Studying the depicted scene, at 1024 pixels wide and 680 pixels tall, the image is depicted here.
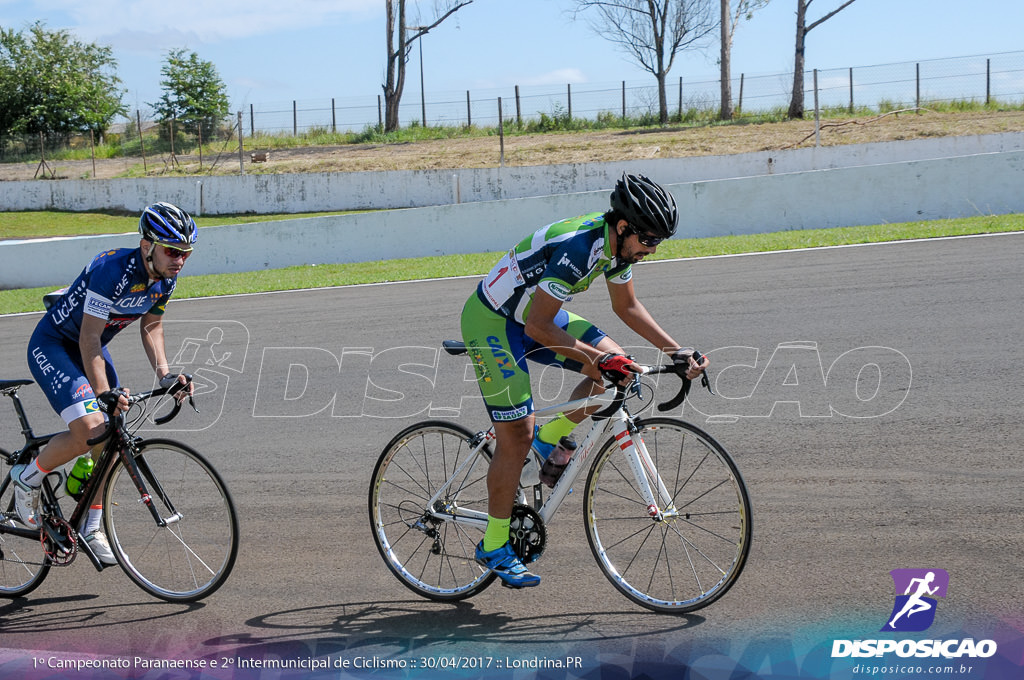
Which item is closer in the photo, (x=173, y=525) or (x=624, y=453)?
(x=624, y=453)

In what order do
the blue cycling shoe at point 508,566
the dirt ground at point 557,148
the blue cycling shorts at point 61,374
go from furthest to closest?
the dirt ground at point 557,148
the blue cycling shorts at point 61,374
the blue cycling shoe at point 508,566

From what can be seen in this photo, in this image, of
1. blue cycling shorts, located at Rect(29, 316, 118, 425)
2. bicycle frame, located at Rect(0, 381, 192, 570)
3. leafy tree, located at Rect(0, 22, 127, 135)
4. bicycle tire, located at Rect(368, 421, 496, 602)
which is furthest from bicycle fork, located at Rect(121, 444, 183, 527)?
leafy tree, located at Rect(0, 22, 127, 135)

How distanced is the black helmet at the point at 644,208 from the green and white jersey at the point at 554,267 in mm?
155

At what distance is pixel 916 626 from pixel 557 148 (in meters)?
32.2

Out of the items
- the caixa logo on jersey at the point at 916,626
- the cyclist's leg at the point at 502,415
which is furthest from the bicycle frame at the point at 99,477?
the caixa logo on jersey at the point at 916,626

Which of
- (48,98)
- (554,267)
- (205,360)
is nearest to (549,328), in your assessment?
(554,267)

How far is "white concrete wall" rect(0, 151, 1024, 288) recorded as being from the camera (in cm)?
1678

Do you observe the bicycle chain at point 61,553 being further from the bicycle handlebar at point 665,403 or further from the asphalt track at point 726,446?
the bicycle handlebar at point 665,403

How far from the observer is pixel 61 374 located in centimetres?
463

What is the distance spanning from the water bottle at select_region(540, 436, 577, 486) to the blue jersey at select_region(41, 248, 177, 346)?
81.8 inches

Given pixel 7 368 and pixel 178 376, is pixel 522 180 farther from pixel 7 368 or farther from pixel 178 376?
pixel 178 376

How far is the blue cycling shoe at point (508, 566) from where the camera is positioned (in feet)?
13.9

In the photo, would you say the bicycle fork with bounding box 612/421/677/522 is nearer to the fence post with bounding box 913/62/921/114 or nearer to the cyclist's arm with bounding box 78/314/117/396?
the cyclist's arm with bounding box 78/314/117/396

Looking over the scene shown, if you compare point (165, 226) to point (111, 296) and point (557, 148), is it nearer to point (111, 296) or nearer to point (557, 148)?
point (111, 296)
